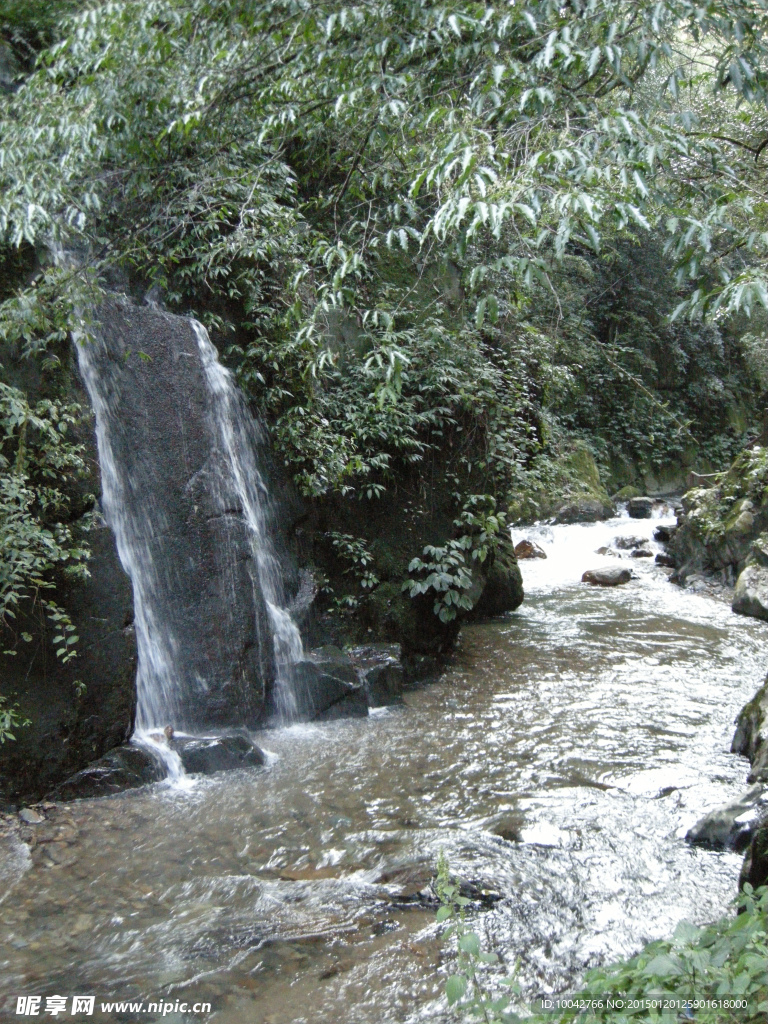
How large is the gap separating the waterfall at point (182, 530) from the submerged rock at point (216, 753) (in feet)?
1.15

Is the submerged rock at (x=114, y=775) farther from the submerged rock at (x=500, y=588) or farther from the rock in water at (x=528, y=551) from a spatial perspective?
the rock in water at (x=528, y=551)

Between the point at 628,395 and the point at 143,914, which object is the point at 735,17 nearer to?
the point at 143,914

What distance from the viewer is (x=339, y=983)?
317 centimetres

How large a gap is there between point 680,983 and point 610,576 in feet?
33.8

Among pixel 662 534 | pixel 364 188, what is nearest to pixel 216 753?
pixel 364 188

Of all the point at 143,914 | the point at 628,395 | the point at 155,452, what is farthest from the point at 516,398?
the point at 628,395

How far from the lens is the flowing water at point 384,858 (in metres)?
3.24

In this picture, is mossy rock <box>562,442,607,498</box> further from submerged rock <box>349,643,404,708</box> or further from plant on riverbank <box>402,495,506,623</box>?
submerged rock <box>349,643,404,708</box>

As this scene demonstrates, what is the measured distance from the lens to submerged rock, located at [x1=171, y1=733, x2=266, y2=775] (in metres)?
5.46

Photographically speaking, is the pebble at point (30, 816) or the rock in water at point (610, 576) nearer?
the pebble at point (30, 816)

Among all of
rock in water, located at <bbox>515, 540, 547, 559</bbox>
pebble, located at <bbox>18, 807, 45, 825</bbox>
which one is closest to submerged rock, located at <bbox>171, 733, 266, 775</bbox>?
pebble, located at <bbox>18, 807, 45, 825</bbox>

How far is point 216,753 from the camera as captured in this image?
5.52 meters

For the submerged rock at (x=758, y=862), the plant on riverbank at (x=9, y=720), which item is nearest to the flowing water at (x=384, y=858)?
the submerged rock at (x=758, y=862)

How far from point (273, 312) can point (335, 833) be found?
5.10m
